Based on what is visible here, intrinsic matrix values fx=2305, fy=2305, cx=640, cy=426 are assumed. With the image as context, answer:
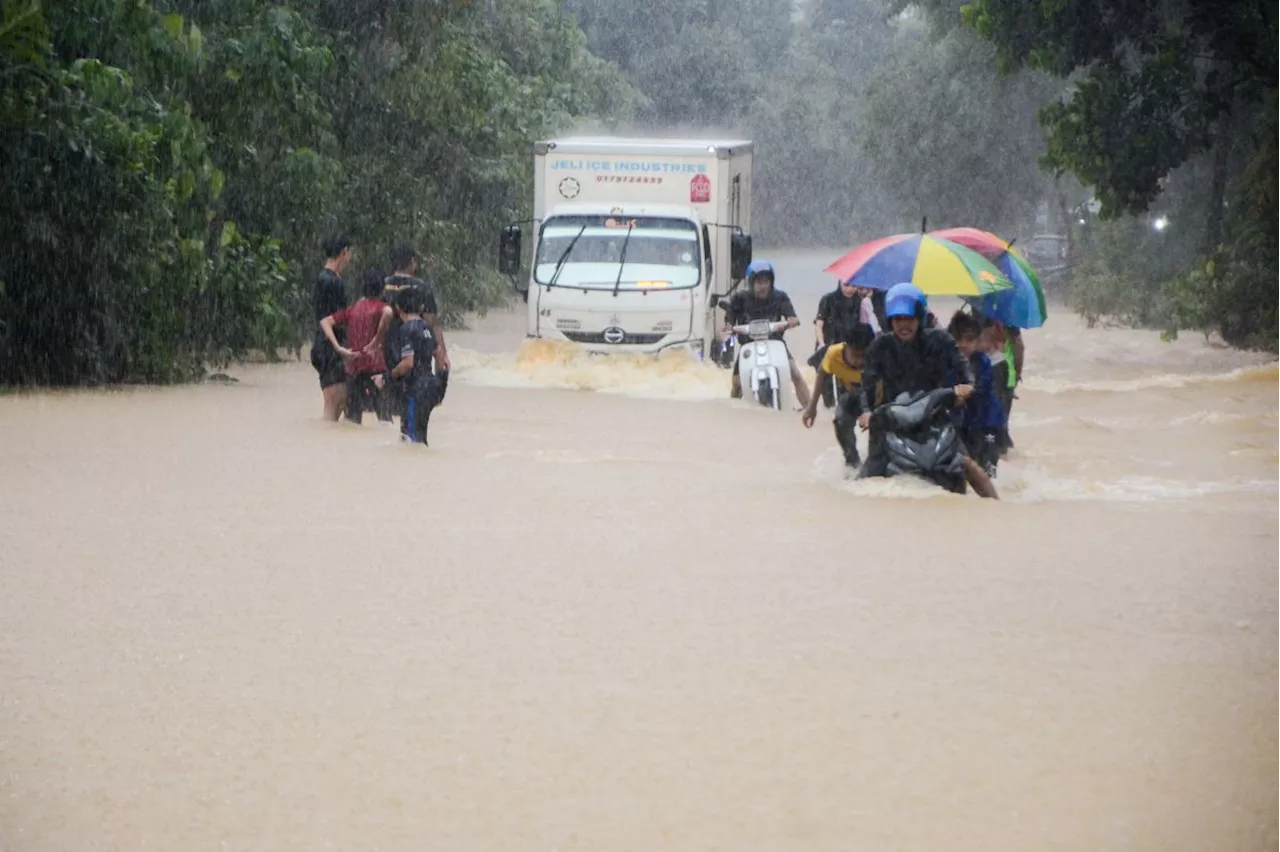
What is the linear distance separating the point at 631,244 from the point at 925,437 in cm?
1184

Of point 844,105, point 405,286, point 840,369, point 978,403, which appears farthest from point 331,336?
point 844,105

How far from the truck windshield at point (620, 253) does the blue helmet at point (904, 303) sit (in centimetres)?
1116

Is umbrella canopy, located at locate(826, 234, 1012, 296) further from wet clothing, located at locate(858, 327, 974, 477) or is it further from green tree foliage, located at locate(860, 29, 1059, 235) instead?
green tree foliage, located at locate(860, 29, 1059, 235)

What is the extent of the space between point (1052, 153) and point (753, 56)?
257ft

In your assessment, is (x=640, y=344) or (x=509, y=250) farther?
(x=509, y=250)

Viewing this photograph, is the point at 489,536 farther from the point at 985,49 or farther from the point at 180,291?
the point at 985,49

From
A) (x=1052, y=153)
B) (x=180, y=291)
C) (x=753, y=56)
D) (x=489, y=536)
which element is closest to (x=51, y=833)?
(x=489, y=536)

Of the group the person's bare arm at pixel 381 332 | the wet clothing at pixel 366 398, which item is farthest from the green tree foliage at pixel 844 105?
the person's bare arm at pixel 381 332

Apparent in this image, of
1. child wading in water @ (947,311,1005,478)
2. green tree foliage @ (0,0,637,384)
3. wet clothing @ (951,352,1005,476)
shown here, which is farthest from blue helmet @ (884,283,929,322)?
green tree foliage @ (0,0,637,384)

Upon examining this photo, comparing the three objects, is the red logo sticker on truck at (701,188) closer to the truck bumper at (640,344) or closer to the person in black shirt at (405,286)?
the truck bumper at (640,344)

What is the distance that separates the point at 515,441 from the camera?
17562 mm

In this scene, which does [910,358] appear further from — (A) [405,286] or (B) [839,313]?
(B) [839,313]

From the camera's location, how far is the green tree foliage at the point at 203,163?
2034 cm

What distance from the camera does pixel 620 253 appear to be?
24.2m
